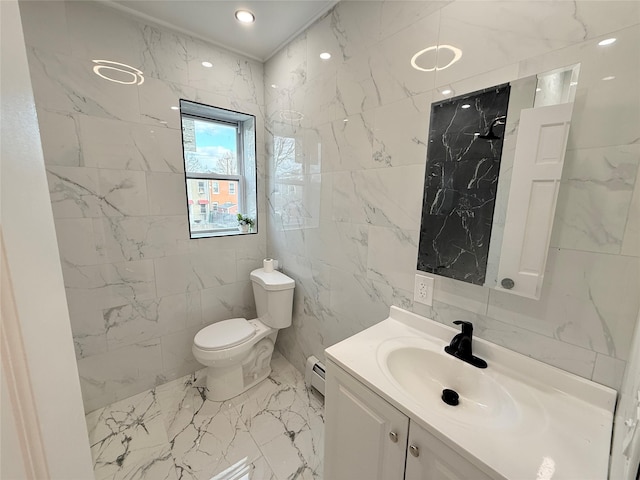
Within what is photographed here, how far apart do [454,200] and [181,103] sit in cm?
191

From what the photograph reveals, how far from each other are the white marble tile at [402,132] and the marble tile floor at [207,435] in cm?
168

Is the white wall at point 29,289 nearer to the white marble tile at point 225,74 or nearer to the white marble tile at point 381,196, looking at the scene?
the white marble tile at point 381,196

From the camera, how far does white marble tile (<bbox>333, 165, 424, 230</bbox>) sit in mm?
1204

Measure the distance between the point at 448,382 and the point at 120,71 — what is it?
95.3 inches

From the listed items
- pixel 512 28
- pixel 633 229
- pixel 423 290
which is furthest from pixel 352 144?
pixel 633 229

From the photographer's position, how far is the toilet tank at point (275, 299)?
6.39 feet

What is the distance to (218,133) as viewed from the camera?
2.20 metres

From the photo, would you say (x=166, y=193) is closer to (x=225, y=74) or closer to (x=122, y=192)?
(x=122, y=192)

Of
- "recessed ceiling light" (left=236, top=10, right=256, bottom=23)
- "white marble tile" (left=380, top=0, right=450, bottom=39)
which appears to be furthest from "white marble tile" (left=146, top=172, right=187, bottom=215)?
"white marble tile" (left=380, top=0, right=450, bottom=39)

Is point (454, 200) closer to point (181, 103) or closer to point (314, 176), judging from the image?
point (314, 176)

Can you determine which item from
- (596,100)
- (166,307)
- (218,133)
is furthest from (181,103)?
(596,100)

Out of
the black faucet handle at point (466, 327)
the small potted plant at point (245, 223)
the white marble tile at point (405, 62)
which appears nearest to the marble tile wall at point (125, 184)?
the small potted plant at point (245, 223)

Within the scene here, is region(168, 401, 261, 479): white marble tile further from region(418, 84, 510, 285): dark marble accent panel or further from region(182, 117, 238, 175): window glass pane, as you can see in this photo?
region(182, 117, 238, 175): window glass pane

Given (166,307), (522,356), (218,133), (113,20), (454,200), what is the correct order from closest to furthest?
(522,356) → (454,200) → (113,20) → (166,307) → (218,133)
